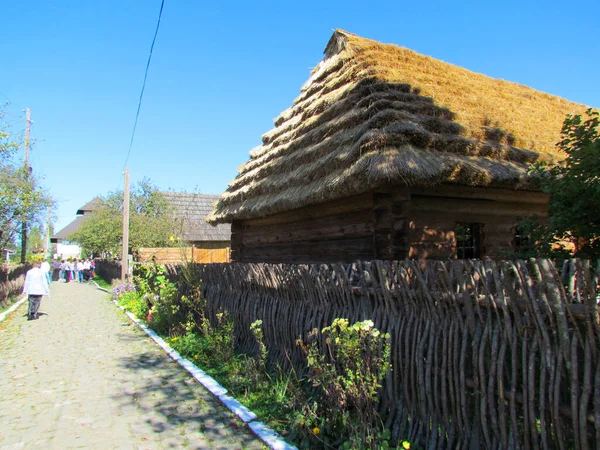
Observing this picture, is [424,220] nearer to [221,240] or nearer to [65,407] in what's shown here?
[65,407]

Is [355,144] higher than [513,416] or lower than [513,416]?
higher

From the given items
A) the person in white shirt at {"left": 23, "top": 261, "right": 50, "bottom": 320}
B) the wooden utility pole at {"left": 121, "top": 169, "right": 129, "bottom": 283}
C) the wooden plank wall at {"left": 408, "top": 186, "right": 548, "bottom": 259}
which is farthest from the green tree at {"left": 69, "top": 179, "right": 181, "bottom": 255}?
the wooden plank wall at {"left": 408, "top": 186, "right": 548, "bottom": 259}

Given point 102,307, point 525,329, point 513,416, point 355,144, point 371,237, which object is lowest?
point 102,307

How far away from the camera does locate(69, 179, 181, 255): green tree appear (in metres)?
26.3

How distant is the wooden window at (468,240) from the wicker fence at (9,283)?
48.8 ft

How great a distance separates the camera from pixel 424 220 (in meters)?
7.54

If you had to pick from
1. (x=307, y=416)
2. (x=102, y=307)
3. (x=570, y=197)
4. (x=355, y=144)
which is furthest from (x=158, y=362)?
(x=102, y=307)

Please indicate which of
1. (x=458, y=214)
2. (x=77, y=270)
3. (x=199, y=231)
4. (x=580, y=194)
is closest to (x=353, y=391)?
(x=580, y=194)

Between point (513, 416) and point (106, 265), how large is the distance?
1236 inches

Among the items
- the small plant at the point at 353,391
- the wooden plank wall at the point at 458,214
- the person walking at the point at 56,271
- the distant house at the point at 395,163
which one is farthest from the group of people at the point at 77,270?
Result: the small plant at the point at 353,391

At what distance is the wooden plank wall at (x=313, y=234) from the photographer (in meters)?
7.65

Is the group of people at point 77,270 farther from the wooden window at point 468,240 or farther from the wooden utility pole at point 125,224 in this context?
the wooden window at point 468,240

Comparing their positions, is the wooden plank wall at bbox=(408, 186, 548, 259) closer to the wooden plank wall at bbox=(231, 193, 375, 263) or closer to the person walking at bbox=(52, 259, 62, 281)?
the wooden plank wall at bbox=(231, 193, 375, 263)

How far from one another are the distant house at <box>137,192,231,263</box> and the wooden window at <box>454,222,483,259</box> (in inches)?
551
